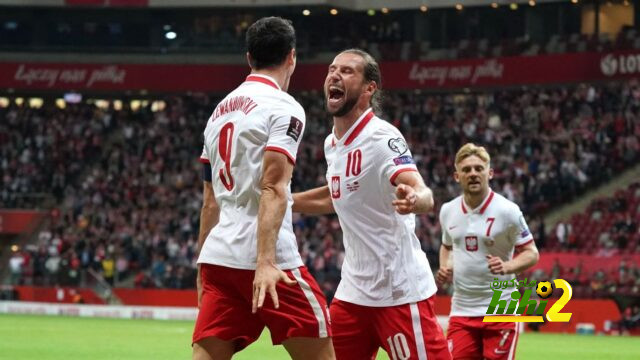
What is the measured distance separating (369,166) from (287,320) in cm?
132

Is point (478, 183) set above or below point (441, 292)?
above

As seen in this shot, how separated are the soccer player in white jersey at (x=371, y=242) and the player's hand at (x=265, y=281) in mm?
1252

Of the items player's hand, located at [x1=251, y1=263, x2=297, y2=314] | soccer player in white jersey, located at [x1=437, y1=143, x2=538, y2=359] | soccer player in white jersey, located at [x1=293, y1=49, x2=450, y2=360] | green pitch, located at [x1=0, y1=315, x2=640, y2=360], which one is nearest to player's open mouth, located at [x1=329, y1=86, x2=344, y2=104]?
soccer player in white jersey, located at [x1=293, y1=49, x2=450, y2=360]

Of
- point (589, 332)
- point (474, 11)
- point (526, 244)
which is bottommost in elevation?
point (589, 332)

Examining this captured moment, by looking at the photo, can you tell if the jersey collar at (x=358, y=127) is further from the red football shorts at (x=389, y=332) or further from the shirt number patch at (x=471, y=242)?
the shirt number patch at (x=471, y=242)

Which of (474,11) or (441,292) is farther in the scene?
(474,11)

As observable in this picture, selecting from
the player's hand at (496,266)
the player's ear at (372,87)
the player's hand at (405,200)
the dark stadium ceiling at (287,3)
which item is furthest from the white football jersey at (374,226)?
the dark stadium ceiling at (287,3)

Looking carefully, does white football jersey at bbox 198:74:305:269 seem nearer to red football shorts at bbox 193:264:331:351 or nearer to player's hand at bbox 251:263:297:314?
red football shorts at bbox 193:264:331:351

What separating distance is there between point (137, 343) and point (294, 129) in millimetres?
16275

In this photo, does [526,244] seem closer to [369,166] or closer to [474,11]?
[369,166]

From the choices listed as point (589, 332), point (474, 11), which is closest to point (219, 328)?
point (589, 332)

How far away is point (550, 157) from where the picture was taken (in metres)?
36.7

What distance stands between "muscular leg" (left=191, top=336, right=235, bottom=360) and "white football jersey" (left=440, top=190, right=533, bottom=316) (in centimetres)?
373

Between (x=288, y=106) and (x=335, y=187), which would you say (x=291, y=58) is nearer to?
(x=288, y=106)
